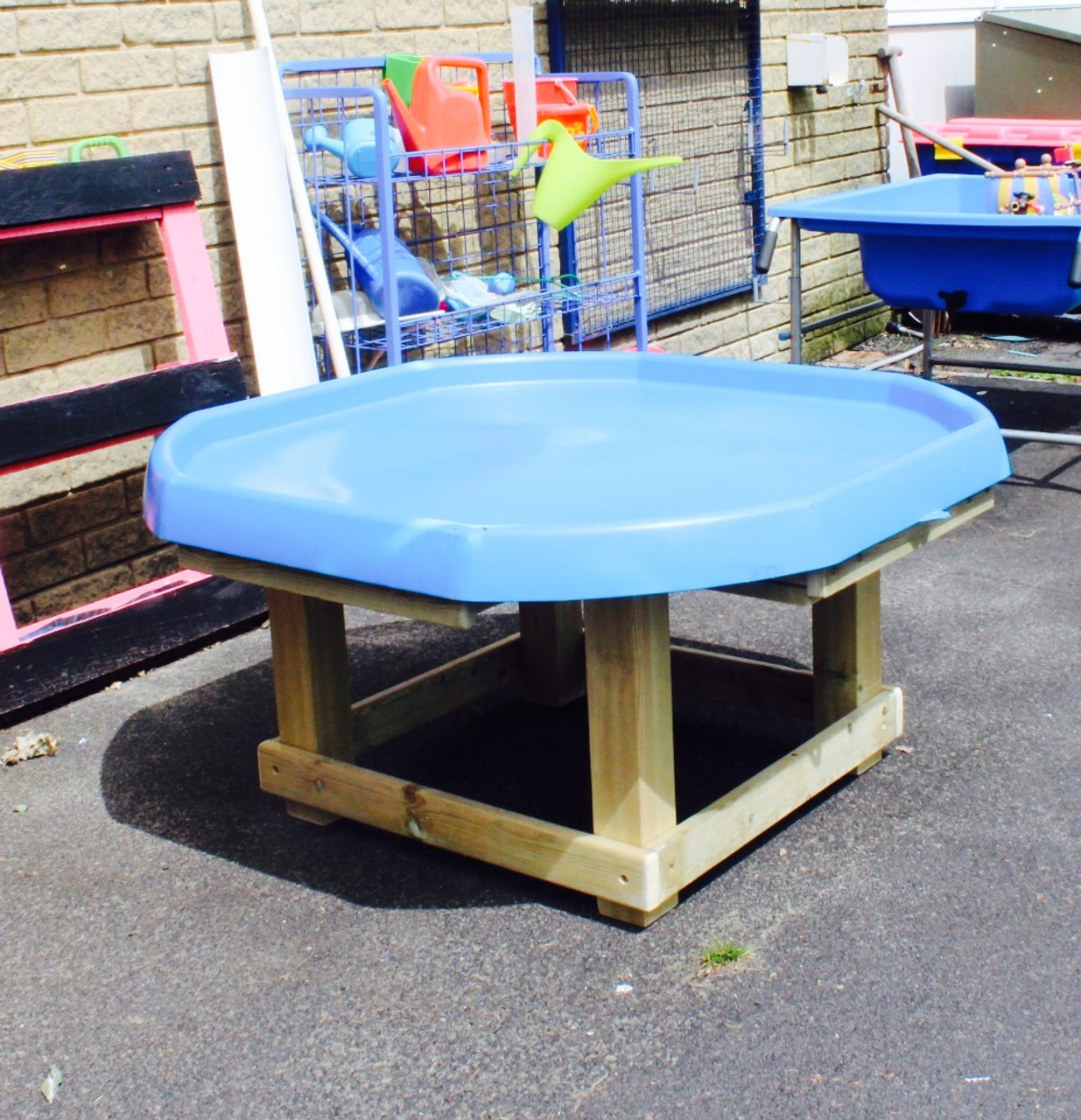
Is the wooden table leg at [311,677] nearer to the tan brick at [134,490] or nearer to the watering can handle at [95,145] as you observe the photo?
the tan brick at [134,490]

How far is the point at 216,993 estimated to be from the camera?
2186 millimetres

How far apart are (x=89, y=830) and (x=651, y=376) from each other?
4.84ft

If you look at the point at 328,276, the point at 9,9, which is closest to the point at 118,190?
the point at 9,9

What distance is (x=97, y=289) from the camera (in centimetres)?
Answer: 372

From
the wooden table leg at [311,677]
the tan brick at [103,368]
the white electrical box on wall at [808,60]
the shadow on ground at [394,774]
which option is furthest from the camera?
the white electrical box on wall at [808,60]

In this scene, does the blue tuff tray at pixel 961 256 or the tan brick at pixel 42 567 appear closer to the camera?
the tan brick at pixel 42 567

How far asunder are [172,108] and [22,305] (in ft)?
2.26

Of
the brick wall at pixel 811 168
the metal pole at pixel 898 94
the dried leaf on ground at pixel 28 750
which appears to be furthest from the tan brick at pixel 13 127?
the metal pole at pixel 898 94

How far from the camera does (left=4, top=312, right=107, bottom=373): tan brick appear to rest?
3551mm

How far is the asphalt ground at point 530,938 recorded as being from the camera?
1.94 metres

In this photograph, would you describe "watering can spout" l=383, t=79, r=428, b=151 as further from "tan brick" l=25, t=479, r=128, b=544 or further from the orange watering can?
"tan brick" l=25, t=479, r=128, b=544

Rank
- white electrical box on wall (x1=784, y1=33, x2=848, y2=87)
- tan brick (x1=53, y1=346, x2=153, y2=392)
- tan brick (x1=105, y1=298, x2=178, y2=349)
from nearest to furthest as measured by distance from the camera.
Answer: tan brick (x1=53, y1=346, x2=153, y2=392) → tan brick (x1=105, y1=298, x2=178, y2=349) → white electrical box on wall (x1=784, y1=33, x2=848, y2=87)

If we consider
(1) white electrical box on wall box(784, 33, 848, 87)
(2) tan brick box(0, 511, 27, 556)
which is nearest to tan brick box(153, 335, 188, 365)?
(2) tan brick box(0, 511, 27, 556)

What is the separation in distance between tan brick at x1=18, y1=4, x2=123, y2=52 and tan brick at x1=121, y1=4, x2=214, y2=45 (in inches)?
1.6
